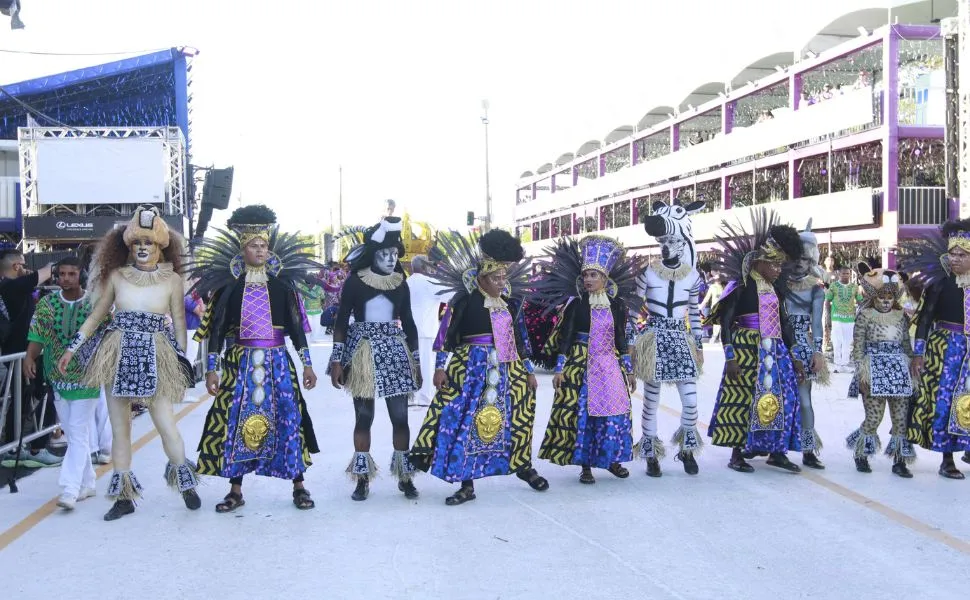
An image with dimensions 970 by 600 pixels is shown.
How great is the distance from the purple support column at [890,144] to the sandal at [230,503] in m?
25.6

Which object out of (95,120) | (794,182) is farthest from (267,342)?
(794,182)

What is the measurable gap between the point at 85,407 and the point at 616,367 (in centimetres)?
375

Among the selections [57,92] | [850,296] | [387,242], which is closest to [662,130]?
[57,92]

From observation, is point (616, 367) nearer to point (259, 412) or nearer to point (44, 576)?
point (259, 412)

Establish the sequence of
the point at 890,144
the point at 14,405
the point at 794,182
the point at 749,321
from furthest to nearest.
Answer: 1. the point at 794,182
2. the point at 890,144
3. the point at 14,405
4. the point at 749,321

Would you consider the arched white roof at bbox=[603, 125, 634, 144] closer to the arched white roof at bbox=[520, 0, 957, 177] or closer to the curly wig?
the arched white roof at bbox=[520, 0, 957, 177]

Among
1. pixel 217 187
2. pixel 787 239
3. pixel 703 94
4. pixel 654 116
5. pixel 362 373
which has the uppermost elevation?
pixel 654 116

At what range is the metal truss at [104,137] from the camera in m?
26.0

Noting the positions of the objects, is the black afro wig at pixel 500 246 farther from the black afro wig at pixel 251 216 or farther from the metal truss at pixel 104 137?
the metal truss at pixel 104 137

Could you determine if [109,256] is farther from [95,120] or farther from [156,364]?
[95,120]

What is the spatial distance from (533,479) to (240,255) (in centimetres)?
255

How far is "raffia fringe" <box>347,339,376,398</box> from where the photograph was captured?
652 centimetres

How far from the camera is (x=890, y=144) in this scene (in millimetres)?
28688

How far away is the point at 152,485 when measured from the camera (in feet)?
23.5
